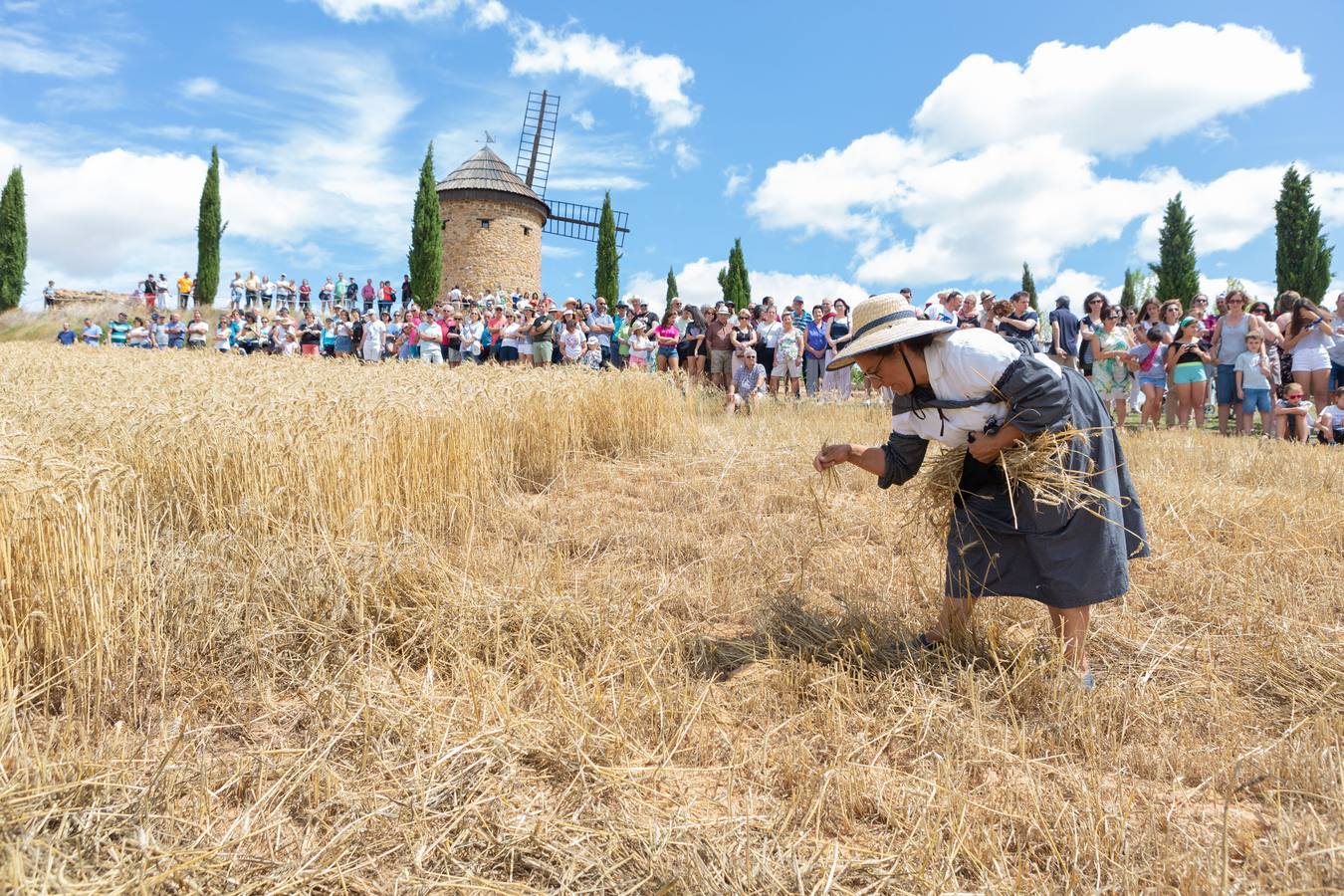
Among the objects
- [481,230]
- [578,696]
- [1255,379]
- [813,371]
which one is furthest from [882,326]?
[481,230]

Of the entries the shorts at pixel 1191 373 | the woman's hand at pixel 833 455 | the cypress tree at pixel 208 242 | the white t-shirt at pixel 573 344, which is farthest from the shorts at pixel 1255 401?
the cypress tree at pixel 208 242

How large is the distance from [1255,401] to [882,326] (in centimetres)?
813

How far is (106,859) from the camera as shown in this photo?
190cm

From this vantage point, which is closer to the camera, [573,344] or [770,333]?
[770,333]

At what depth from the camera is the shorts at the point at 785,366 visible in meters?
11.5

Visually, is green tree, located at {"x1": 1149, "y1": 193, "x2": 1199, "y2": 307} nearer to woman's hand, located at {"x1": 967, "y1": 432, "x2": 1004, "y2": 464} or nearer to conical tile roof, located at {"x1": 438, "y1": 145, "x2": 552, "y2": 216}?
conical tile roof, located at {"x1": 438, "y1": 145, "x2": 552, "y2": 216}

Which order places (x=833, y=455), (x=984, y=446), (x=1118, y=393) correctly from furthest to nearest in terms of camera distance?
1. (x=1118, y=393)
2. (x=833, y=455)
3. (x=984, y=446)

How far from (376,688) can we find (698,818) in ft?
4.29

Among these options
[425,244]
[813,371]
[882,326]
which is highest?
[425,244]

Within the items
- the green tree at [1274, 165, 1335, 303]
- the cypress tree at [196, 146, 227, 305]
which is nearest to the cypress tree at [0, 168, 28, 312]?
the cypress tree at [196, 146, 227, 305]

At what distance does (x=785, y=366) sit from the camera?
11508mm

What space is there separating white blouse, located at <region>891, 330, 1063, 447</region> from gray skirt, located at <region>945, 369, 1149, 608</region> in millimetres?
285

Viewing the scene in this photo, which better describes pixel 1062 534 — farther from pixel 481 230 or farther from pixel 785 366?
pixel 481 230

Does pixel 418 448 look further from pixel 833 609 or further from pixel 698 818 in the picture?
pixel 698 818
